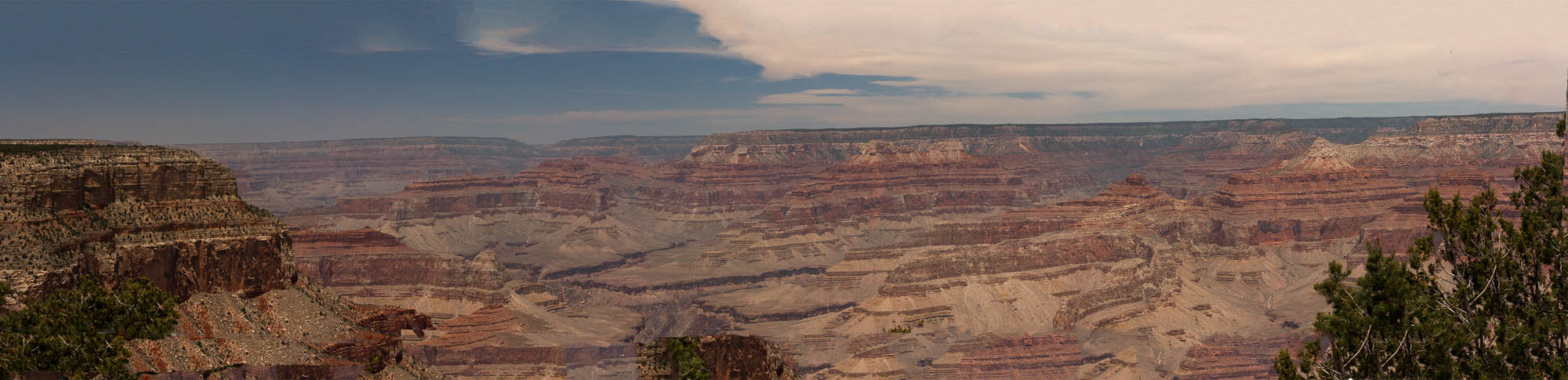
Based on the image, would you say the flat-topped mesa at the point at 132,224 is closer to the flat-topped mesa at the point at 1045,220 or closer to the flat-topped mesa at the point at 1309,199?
the flat-topped mesa at the point at 1045,220

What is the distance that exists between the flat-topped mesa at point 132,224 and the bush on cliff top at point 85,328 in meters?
2.08

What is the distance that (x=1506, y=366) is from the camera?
Result: 22.1 metres

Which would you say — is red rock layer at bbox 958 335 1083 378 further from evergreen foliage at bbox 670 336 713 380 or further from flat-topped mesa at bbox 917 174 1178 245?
evergreen foliage at bbox 670 336 713 380

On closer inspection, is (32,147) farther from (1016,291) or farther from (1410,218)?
(1410,218)

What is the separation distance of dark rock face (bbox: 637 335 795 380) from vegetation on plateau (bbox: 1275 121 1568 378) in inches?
685

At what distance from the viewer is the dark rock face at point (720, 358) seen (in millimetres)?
33344

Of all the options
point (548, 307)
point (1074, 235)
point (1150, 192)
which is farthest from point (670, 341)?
point (1150, 192)

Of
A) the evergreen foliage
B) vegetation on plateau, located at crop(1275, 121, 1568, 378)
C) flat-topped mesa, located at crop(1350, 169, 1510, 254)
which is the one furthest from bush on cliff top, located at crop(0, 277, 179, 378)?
flat-topped mesa, located at crop(1350, 169, 1510, 254)

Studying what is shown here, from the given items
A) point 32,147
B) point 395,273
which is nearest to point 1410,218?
point 395,273

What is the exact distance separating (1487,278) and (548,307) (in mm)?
129818

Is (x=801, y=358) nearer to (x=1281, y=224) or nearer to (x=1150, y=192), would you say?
(x=1150, y=192)

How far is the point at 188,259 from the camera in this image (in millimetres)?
49312

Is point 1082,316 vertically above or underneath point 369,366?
underneath

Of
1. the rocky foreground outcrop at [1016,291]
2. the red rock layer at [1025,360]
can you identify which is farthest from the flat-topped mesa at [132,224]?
the red rock layer at [1025,360]
